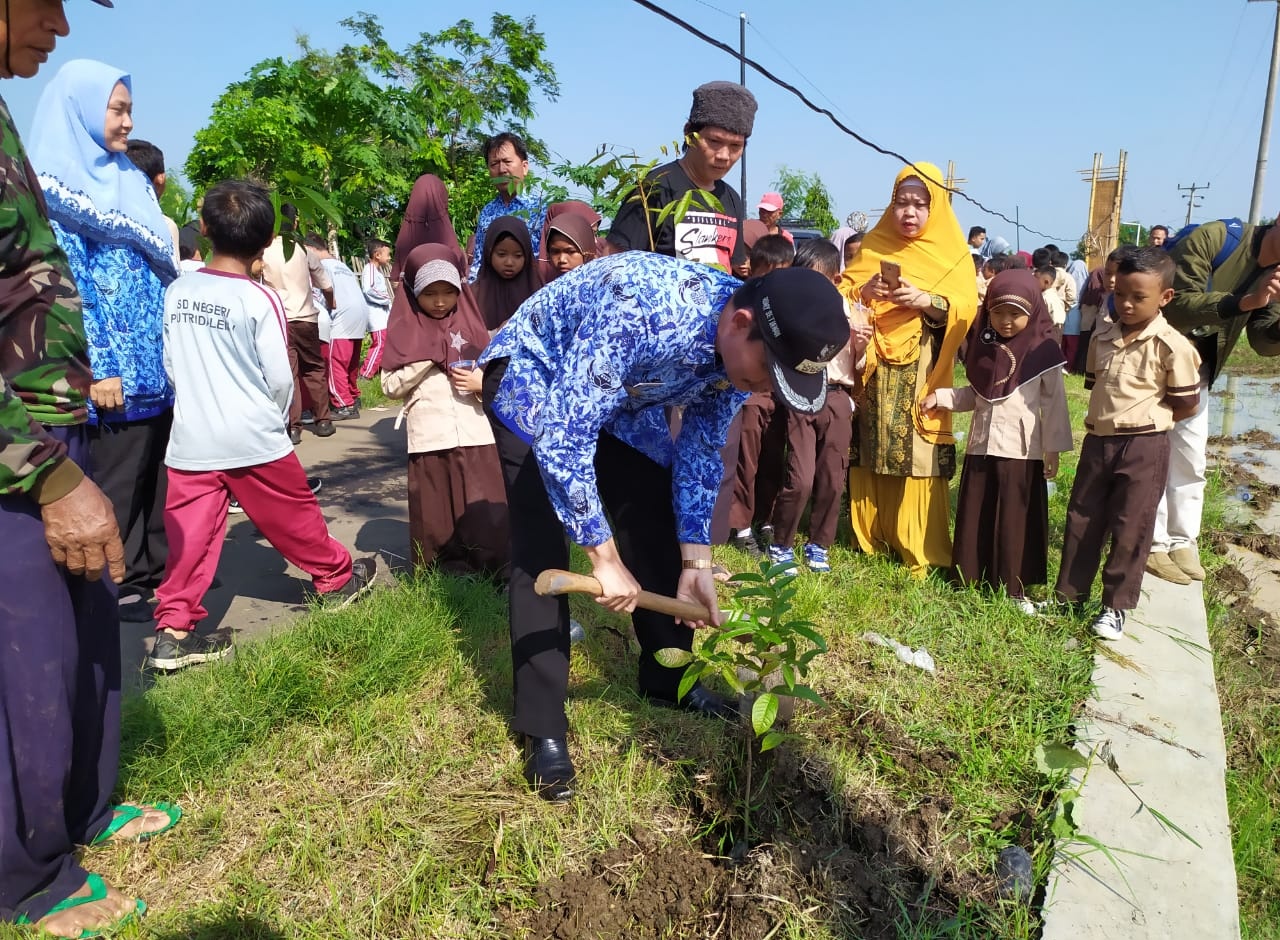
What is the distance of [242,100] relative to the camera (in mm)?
9133

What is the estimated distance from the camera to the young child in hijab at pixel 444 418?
364 centimetres

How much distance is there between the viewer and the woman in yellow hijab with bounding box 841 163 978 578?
399cm

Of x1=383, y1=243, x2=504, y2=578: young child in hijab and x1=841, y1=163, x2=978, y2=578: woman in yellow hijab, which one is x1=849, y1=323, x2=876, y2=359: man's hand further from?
x1=383, y1=243, x2=504, y2=578: young child in hijab

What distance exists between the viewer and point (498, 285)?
4.02 metres

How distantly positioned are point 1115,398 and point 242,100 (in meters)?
9.37

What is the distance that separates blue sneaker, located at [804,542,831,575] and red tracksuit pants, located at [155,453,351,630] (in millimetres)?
2315

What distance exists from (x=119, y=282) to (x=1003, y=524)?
3857mm

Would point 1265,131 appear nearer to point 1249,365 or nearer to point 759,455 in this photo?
point 1249,365

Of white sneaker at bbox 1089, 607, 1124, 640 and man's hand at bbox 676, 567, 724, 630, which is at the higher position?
man's hand at bbox 676, 567, 724, 630

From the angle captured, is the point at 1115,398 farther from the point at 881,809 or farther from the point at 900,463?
the point at 881,809

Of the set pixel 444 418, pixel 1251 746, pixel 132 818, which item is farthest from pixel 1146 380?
pixel 132 818

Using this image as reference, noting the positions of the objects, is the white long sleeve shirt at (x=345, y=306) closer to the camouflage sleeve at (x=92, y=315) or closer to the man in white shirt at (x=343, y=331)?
the man in white shirt at (x=343, y=331)

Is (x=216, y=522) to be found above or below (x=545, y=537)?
below

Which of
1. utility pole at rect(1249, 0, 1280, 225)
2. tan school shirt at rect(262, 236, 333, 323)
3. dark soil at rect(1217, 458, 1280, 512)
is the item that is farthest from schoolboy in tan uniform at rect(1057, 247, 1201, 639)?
utility pole at rect(1249, 0, 1280, 225)
